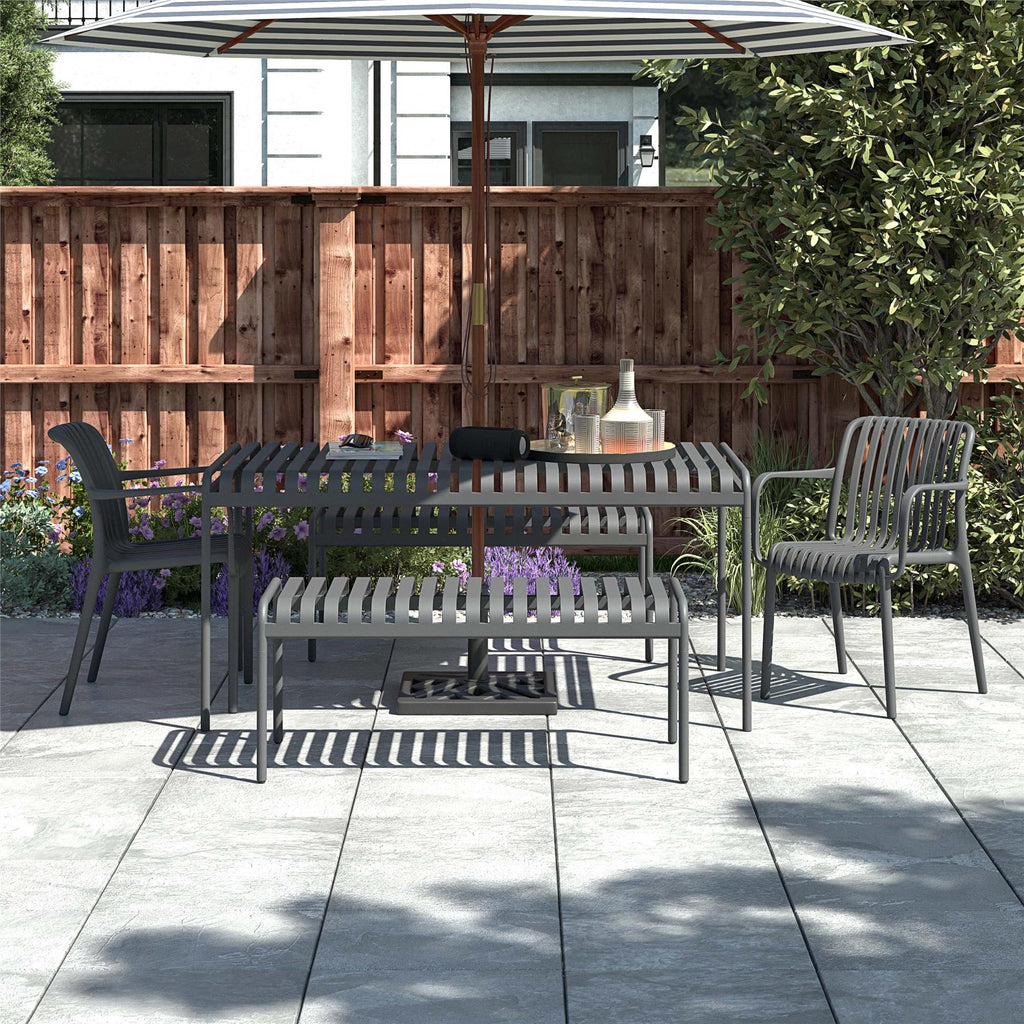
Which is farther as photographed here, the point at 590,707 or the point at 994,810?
the point at 590,707

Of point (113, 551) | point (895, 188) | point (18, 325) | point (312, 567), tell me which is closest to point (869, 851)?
point (312, 567)

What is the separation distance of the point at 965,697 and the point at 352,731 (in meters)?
Answer: 2.21

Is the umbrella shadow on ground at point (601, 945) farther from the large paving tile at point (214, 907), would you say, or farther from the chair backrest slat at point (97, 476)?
the chair backrest slat at point (97, 476)

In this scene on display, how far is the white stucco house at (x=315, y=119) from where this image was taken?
48.3 feet

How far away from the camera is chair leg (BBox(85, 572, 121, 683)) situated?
563 centimetres

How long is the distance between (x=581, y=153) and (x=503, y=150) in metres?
0.79

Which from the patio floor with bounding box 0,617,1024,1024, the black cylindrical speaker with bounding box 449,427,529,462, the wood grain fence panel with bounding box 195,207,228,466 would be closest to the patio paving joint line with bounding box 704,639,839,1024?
the patio floor with bounding box 0,617,1024,1024

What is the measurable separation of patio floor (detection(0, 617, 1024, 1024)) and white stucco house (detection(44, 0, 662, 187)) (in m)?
9.72

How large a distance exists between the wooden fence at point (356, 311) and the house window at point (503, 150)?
23.5ft

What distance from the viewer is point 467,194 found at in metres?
8.00

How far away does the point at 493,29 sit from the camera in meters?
5.34

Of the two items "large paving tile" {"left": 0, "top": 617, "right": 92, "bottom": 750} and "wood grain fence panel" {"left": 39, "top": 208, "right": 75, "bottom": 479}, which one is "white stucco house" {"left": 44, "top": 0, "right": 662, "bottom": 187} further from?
"large paving tile" {"left": 0, "top": 617, "right": 92, "bottom": 750}

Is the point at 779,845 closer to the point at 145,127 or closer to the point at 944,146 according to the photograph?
the point at 944,146

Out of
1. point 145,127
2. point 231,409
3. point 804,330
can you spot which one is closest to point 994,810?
point 804,330
